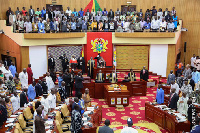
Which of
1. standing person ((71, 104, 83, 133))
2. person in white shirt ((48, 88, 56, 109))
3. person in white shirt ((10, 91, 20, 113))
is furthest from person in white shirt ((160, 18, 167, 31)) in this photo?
standing person ((71, 104, 83, 133))

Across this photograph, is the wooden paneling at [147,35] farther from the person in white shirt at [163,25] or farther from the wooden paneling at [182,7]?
the wooden paneling at [182,7]

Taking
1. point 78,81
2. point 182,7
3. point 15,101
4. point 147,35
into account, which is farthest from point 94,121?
point 182,7

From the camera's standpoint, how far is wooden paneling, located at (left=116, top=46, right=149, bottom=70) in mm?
20406

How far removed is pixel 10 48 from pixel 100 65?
643 cm

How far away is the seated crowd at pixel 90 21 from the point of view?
17.5m

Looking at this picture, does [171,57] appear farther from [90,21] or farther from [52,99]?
[52,99]

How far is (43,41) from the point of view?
17.5 m

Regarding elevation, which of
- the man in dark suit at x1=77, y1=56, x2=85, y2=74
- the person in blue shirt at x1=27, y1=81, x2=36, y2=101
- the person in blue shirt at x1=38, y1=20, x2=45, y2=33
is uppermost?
the person in blue shirt at x1=38, y1=20, x2=45, y2=33

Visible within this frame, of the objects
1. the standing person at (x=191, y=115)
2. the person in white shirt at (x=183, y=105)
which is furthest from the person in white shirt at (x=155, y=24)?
the standing person at (x=191, y=115)

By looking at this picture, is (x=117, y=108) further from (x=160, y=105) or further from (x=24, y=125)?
(x=24, y=125)

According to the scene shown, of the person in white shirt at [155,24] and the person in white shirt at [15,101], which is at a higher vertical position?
the person in white shirt at [155,24]

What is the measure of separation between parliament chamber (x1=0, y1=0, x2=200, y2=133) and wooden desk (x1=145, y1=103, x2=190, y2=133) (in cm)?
4

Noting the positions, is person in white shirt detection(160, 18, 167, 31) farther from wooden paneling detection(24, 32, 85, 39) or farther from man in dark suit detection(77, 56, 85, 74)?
man in dark suit detection(77, 56, 85, 74)

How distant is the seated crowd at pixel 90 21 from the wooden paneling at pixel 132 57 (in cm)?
190
